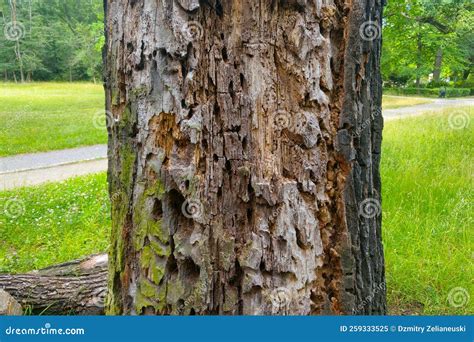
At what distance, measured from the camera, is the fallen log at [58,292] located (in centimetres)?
265

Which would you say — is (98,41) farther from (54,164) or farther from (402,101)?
(402,101)

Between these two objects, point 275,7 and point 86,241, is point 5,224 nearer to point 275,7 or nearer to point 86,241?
point 86,241

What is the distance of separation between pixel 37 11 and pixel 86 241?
20.9ft

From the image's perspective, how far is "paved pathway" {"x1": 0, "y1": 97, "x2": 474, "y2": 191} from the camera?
6.81 metres

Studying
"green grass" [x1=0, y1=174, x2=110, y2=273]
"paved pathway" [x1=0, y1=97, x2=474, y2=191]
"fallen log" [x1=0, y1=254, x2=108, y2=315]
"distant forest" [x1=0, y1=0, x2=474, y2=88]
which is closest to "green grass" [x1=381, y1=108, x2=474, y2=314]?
"distant forest" [x1=0, y1=0, x2=474, y2=88]

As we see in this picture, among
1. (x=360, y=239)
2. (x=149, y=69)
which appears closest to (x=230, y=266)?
(x=360, y=239)

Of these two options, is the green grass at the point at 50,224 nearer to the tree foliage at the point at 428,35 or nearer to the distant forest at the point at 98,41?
the distant forest at the point at 98,41

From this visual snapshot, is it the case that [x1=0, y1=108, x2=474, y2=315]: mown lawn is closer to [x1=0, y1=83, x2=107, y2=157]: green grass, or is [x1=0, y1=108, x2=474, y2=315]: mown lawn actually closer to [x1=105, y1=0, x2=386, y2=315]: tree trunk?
[x1=105, y1=0, x2=386, y2=315]: tree trunk

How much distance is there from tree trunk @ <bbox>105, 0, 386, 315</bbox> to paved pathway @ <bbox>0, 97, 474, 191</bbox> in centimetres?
563

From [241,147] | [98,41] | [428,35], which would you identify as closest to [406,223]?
[241,147]

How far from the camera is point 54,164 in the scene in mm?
7832

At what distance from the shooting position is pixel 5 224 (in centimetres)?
472

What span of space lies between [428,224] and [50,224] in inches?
158

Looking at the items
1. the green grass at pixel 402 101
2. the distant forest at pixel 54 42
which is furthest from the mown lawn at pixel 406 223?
the green grass at pixel 402 101
